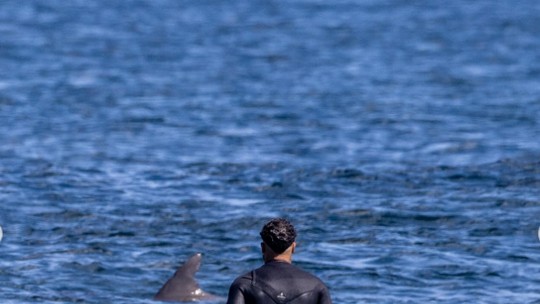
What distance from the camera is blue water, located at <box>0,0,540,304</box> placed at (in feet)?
72.9

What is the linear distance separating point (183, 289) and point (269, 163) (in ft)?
37.1

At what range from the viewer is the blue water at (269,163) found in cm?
2223

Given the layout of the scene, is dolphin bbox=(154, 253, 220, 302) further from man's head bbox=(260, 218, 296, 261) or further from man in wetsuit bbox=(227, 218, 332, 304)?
man's head bbox=(260, 218, 296, 261)

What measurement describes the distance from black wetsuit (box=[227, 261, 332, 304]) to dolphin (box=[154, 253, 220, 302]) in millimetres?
7057

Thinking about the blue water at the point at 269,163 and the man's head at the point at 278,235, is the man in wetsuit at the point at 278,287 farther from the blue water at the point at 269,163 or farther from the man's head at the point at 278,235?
the blue water at the point at 269,163

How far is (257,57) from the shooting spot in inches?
2154

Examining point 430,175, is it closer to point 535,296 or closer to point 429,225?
point 429,225

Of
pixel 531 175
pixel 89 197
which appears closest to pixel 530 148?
pixel 531 175

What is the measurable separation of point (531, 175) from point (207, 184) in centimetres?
713

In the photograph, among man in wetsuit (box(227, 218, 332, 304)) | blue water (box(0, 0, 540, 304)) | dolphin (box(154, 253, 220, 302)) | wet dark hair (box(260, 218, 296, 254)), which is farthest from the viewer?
blue water (box(0, 0, 540, 304))

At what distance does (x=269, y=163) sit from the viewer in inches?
1217

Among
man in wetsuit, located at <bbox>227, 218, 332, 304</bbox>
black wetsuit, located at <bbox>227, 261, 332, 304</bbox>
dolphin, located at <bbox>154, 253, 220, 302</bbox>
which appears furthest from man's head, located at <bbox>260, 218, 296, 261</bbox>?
dolphin, located at <bbox>154, 253, 220, 302</bbox>

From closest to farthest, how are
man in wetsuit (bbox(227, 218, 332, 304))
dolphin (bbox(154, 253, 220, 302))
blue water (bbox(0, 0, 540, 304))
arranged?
man in wetsuit (bbox(227, 218, 332, 304)) < dolphin (bbox(154, 253, 220, 302)) < blue water (bbox(0, 0, 540, 304))

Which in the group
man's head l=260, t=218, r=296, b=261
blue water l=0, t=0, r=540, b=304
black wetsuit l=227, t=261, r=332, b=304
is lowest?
blue water l=0, t=0, r=540, b=304
